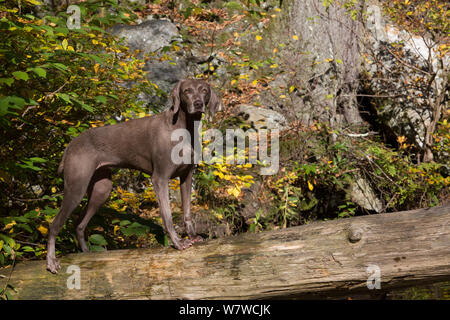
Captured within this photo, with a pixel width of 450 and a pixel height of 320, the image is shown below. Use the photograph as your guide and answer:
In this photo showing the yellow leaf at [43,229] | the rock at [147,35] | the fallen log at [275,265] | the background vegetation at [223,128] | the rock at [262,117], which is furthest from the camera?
the rock at [262,117]

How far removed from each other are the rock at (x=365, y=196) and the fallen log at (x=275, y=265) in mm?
4229

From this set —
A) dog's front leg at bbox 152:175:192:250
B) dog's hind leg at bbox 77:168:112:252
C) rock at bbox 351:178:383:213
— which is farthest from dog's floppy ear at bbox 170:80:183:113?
rock at bbox 351:178:383:213

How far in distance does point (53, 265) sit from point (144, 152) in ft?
3.92

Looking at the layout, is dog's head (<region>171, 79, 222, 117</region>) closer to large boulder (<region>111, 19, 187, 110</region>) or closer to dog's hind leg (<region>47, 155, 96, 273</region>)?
dog's hind leg (<region>47, 155, 96, 273</region>)

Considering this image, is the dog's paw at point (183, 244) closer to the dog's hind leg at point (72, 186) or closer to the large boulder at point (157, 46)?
the dog's hind leg at point (72, 186)

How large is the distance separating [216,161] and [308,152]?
210cm

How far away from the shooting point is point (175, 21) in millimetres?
8508

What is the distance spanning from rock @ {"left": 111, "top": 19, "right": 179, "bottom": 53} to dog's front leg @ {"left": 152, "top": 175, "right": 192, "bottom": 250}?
14.0ft

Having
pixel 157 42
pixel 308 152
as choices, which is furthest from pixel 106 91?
pixel 308 152

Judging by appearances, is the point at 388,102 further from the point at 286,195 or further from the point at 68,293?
the point at 68,293

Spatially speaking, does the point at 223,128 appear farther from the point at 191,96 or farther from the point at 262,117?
the point at 191,96

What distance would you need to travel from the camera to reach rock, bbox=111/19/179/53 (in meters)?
7.33

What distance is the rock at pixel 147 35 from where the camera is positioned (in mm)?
7332

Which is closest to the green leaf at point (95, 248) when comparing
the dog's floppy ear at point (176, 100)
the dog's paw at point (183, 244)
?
the dog's paw at point (183, 244)
